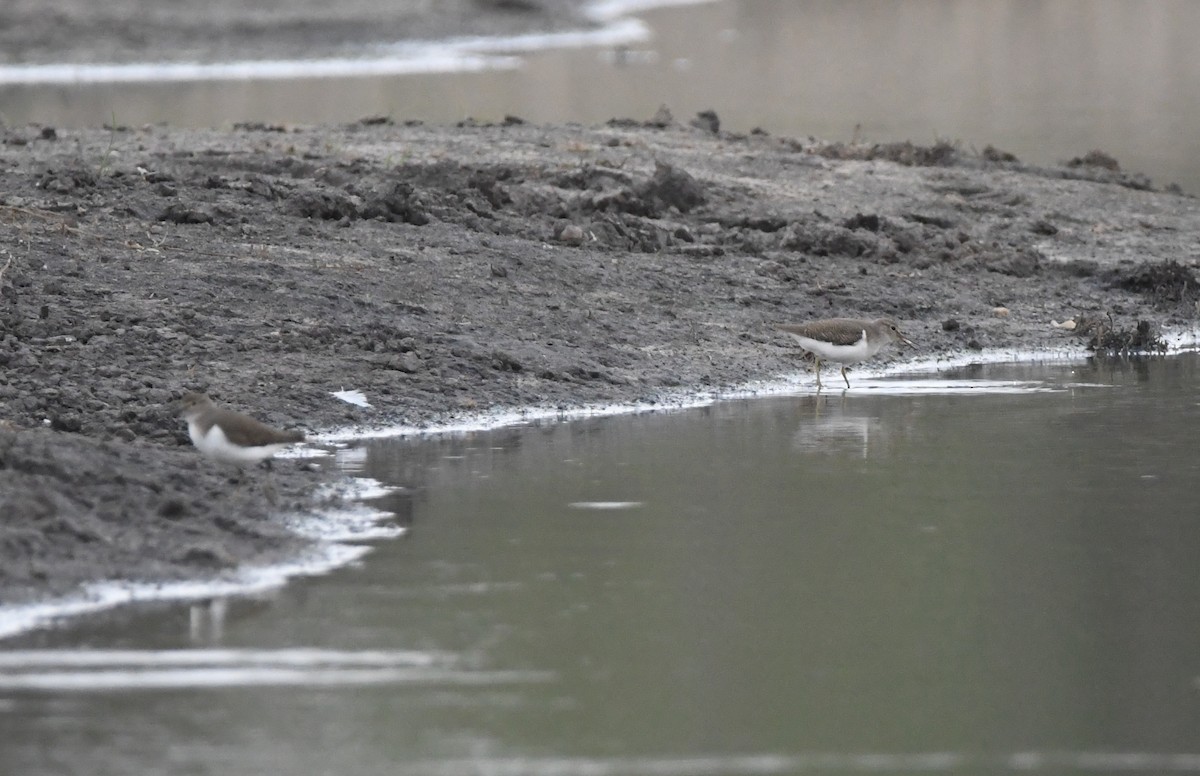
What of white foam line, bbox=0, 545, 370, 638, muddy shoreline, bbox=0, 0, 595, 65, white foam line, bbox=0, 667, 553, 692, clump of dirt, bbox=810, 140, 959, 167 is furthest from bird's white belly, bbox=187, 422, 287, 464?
muddy shoreline, bbox=0, 0, 595, 65

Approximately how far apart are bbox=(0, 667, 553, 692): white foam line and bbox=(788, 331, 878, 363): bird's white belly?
6663 millimetres

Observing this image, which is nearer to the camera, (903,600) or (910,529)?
(903,600)

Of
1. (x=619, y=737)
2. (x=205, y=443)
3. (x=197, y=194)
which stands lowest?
(x=619, y=737)

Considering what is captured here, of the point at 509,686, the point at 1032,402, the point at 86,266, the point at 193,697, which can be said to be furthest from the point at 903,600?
the point at 86,266

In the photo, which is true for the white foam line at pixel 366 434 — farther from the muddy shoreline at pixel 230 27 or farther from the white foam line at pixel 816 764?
the muddy shoreline at pixel 230 27

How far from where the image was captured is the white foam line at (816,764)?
6742mm

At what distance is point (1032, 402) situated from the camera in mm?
13727

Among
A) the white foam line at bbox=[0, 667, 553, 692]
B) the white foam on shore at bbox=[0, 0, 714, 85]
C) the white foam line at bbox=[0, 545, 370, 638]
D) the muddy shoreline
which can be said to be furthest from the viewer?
the muddy shoreline

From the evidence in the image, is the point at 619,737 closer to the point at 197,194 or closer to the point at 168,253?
the point at 168,253

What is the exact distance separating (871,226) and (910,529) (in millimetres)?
8129

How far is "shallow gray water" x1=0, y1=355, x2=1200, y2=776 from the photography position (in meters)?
7.00

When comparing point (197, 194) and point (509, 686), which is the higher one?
point (197, 194)

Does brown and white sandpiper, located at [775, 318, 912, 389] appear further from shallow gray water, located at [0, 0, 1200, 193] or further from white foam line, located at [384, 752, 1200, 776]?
shallow gray water, located at [0, 0, 1200, 193]

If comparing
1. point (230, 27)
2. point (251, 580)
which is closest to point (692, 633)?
point (251, 580)
